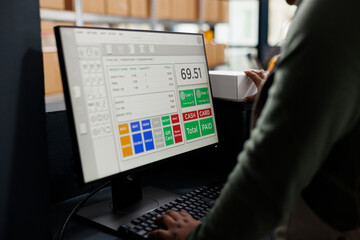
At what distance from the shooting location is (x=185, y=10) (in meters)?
3.78

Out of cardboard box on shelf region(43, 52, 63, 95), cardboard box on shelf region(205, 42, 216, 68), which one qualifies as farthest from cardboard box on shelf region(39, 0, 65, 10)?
cardboard box on shelf region(205, 42, 216, 68)

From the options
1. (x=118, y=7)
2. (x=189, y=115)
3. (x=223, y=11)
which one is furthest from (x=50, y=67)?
(x=223, y=11)

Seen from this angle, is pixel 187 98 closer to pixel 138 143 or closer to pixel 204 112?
pixel 204 112

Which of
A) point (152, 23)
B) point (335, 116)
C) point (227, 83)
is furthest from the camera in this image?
point (152, 23)

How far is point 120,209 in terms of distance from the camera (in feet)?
2.94

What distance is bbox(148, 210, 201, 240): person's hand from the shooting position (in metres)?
0.67

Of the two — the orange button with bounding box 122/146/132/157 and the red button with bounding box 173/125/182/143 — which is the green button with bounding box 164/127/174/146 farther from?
the orange button with bounding box 122/146/132/157

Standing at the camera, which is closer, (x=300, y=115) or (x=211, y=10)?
(x=300, y=115)

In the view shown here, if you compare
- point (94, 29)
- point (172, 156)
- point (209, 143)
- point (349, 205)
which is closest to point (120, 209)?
point (172, 156)

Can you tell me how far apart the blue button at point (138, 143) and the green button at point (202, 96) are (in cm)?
24

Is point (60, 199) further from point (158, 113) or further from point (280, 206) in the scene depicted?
point (280, 206)

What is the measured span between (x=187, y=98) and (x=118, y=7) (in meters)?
2.28

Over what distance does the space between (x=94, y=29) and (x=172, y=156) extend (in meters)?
0.35

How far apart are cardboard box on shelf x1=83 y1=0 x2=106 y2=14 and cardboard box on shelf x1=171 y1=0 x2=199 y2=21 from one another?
0.84m
